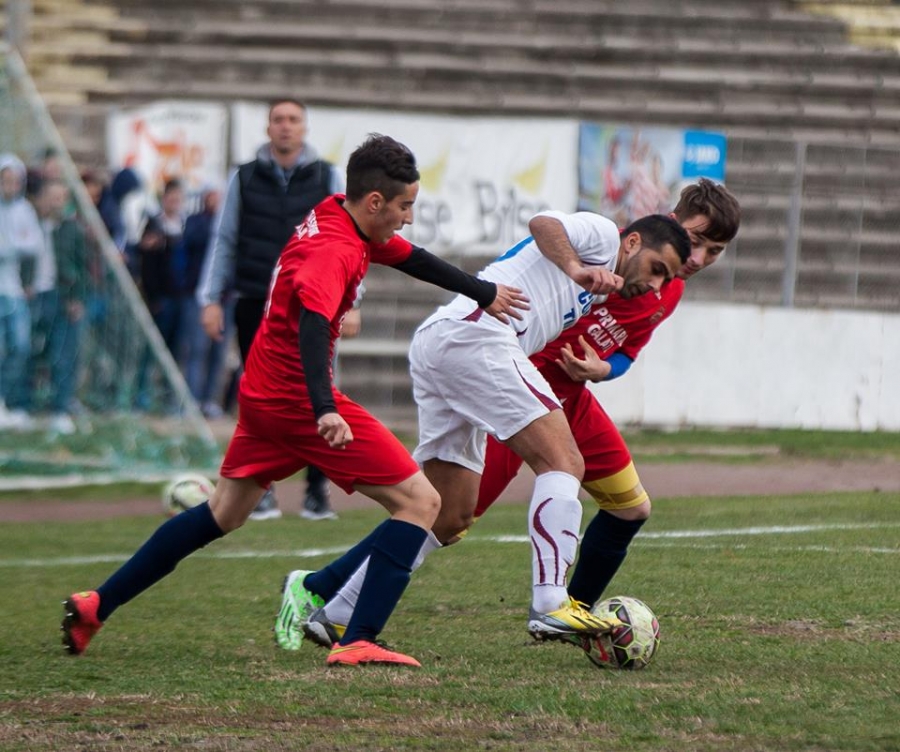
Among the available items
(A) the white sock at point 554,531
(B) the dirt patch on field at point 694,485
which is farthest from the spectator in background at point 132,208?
(A) the white sock at point 554,531

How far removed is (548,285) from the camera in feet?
21.8

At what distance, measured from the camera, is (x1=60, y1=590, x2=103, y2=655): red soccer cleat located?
627cm

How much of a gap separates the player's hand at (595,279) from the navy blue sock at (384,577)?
1.08 meters

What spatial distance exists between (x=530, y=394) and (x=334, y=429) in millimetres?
966

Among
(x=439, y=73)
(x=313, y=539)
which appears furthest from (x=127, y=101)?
(x=313, y=539)

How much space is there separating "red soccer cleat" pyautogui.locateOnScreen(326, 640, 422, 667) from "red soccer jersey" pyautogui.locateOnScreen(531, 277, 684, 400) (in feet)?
4.74

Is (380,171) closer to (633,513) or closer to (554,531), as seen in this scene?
(554,531)

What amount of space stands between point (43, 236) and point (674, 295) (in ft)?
24.5

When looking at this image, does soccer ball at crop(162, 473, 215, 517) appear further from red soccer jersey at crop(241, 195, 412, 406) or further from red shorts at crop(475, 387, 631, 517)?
red soccer jersey at crop(241, 195, 412, 406)

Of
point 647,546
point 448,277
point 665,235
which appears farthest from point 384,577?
point 647,546

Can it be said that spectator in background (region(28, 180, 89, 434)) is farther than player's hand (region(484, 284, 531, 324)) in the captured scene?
Yes

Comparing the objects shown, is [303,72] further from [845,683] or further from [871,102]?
[845,683]

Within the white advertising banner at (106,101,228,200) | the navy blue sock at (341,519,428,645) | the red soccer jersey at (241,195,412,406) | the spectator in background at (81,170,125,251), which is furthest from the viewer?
the white advertising banner at (106,101,228,200)

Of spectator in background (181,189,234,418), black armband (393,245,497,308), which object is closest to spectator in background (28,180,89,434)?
spectator in background (181,189,234,418)
